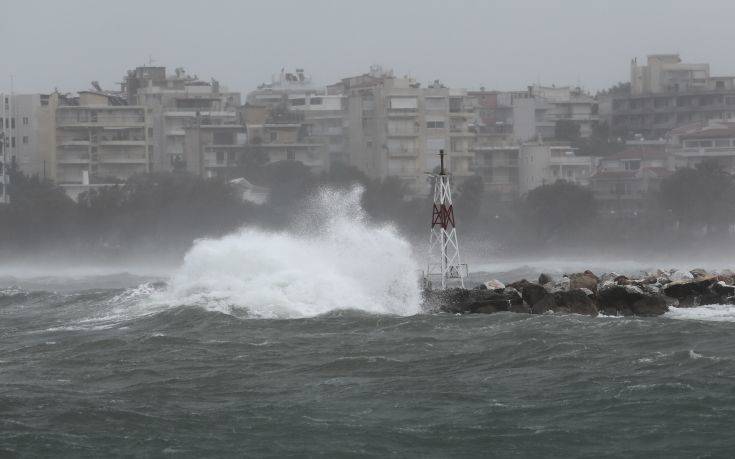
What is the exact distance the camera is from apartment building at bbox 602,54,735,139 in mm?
128375

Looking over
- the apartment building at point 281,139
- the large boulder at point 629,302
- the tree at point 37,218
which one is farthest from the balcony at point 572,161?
the large boulder at point 629,302

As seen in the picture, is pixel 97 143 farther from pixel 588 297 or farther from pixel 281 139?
pixel 588 297

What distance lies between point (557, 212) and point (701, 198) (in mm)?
9608

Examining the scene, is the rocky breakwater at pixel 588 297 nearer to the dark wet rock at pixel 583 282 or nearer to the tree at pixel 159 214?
the dark wet rock at pixel 583 282

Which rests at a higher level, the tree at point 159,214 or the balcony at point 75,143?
the balcony at point 75,143

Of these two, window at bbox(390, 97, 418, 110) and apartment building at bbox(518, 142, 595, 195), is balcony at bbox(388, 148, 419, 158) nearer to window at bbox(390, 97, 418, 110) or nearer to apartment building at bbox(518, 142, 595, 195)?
window at bbox(390, 97, 418, 110)

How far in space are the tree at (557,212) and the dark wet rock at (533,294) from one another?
201 ft

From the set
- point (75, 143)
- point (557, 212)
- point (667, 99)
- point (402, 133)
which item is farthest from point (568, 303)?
point (667, 99)

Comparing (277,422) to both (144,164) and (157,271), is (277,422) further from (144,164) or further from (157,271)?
(144,164)

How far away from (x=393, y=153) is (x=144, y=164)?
19.9m

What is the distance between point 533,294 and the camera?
150 feet

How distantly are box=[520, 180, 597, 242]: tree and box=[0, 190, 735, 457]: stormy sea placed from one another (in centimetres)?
5567

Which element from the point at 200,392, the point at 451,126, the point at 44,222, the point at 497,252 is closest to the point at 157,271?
the point at 44,222

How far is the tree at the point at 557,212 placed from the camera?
107500 mm
